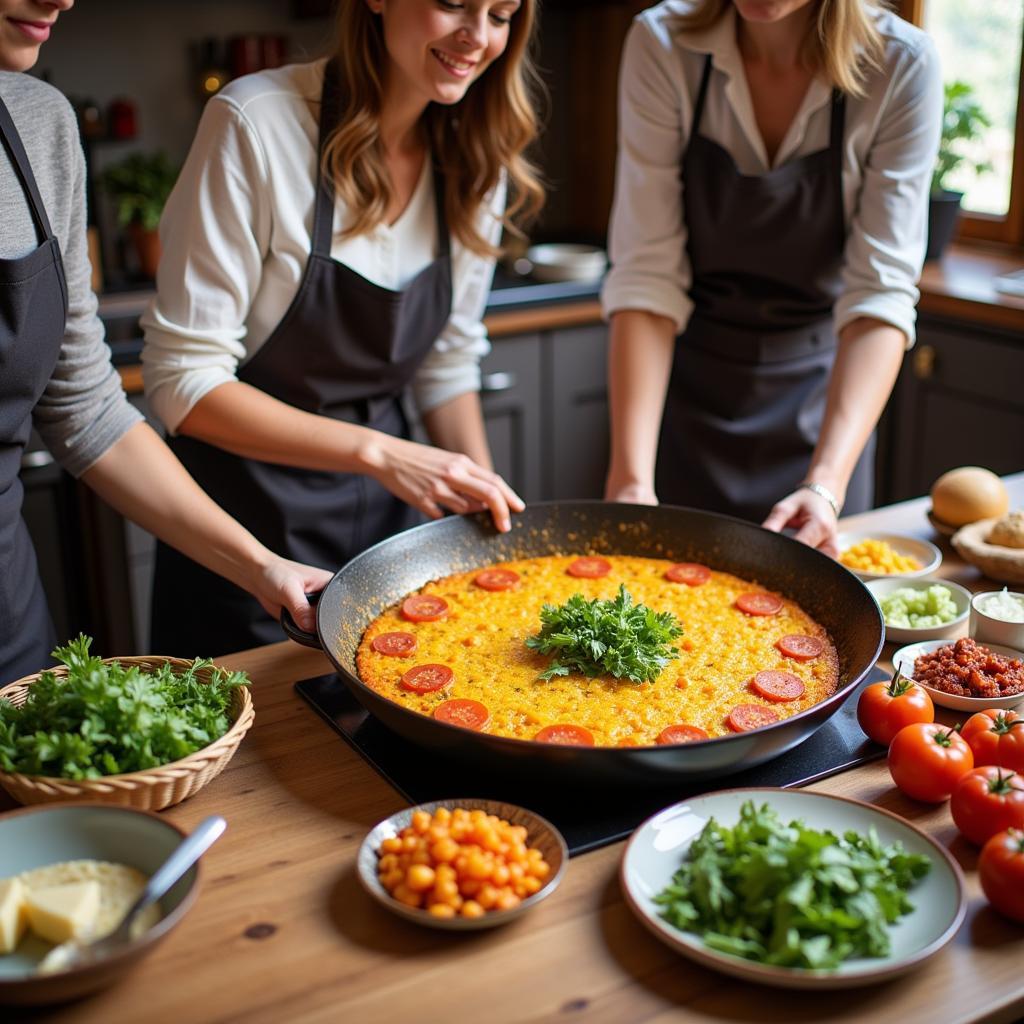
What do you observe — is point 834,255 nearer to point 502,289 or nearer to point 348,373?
point 348,373

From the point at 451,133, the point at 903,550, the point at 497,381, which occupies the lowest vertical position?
the point at 497,381

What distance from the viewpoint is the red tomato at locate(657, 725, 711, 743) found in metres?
1.39

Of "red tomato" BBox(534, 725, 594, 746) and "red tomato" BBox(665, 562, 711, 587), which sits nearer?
"red tomato" BBox(534, 725, 594, 746)

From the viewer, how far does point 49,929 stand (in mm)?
1043

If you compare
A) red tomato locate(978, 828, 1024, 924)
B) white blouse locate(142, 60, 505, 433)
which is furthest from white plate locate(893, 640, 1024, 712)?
white blouse locate(142, 60, 505, 433)

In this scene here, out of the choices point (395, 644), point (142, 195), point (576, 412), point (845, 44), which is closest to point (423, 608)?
point (395, 644)

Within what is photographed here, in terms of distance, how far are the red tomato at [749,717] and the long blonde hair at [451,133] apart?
1092 millimetres

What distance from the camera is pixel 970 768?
4.21ft

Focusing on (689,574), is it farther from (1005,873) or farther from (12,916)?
(12,916)

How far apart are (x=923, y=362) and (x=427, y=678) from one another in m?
2.47

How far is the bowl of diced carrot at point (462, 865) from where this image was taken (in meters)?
1.09

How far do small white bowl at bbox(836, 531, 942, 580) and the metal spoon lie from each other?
1.16 metres

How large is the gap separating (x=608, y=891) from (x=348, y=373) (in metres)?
1.25

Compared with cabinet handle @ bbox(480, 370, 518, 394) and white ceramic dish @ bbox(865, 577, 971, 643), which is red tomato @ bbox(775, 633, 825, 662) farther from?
cabinet handle @ bbox(480, 370, 518, 394)
